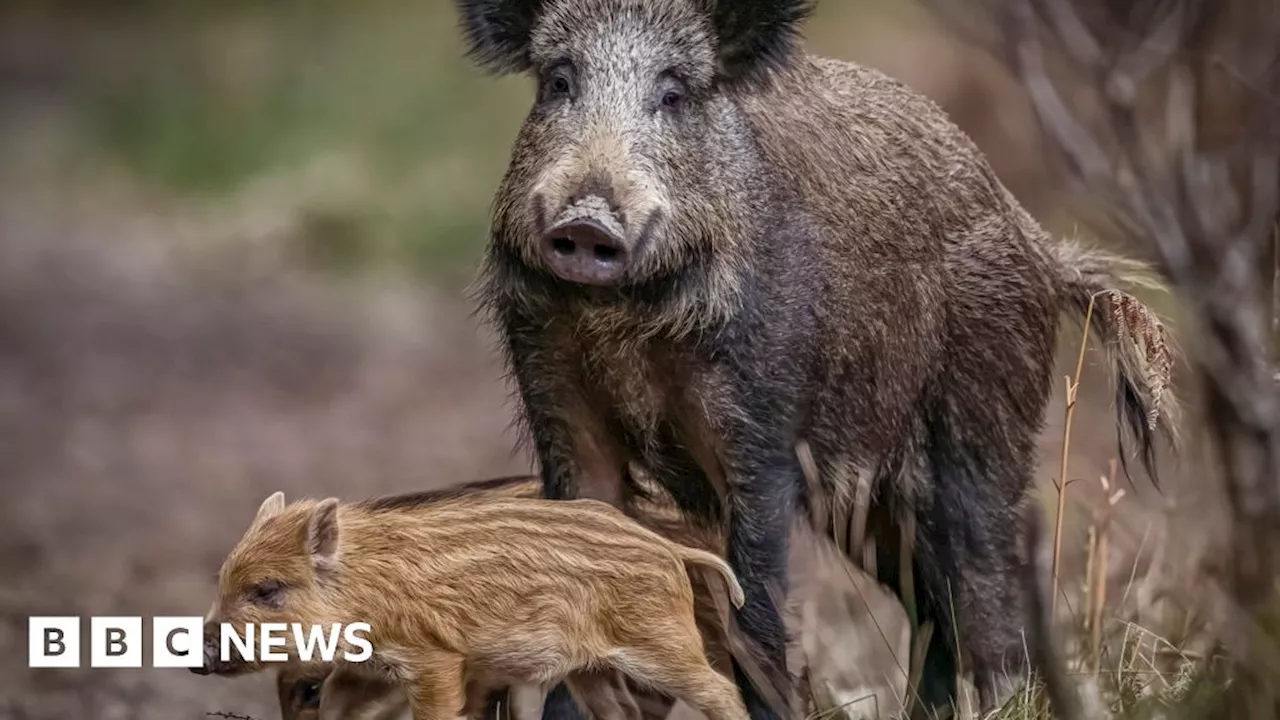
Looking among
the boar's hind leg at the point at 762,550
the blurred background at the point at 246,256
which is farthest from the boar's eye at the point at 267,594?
the blurred background at the point at 246,256

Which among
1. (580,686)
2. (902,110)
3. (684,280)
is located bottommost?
(580,686)

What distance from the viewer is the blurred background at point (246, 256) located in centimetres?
873

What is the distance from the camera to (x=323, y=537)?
406cm

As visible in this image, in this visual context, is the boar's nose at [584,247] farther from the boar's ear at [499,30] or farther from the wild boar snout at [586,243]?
the boar's ear at [499,30]

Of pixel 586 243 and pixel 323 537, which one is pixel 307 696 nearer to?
pixel 323 537

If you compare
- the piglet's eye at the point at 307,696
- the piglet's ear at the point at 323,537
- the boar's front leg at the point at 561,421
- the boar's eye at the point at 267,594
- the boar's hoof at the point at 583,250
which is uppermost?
the boar's hoof at the point at 583,250

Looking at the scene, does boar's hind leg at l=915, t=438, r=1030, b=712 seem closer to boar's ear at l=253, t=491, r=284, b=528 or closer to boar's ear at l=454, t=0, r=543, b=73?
boar's ear at l=454, t=0, r=543, b=73

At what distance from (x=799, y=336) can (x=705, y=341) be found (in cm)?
27

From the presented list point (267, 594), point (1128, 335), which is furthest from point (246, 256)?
point (267, 594)

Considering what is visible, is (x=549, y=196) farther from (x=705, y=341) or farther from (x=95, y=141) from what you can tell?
(x=95, y=141)

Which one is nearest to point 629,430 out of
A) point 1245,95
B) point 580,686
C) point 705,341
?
point 705,341

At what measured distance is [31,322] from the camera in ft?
31.1

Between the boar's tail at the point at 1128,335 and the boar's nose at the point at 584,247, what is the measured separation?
1493 millimetres

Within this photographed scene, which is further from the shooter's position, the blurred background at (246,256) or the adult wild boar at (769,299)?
the blurred background at (246,256)
